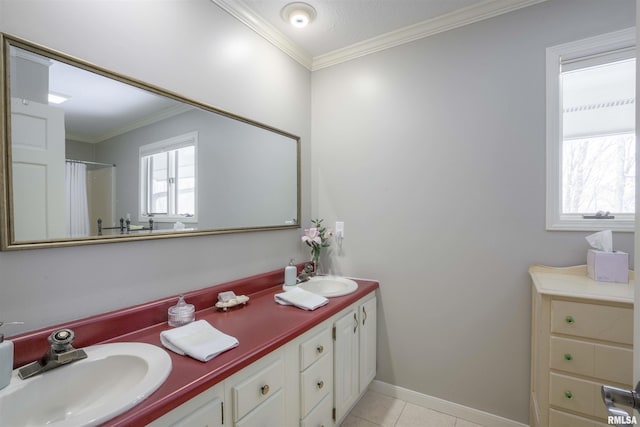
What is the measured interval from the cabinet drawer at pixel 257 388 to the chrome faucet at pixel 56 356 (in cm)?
54

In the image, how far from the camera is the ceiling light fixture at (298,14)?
178 centimetres

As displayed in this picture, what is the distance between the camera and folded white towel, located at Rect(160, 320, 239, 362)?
1.04m

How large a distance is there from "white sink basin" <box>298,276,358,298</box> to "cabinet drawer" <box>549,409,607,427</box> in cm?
114

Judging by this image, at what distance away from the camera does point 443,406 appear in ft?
6.47

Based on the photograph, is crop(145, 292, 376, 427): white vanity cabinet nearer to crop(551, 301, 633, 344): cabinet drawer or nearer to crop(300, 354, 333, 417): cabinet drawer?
crop(300, 354, 333, 417): cabinet drawer

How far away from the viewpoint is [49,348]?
39.3 inches

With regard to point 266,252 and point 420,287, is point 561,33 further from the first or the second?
point 266,252

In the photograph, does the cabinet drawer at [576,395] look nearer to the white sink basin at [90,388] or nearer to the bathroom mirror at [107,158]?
the white sink basin at [90,388]

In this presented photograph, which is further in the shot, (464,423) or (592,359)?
(464,423)

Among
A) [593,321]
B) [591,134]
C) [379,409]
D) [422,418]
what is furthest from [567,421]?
[591,134]

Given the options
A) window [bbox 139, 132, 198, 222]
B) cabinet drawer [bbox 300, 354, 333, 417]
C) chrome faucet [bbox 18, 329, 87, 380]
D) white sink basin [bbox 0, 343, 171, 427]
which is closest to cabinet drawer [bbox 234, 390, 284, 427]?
cabinet drawer [bbox 300, 354, 333, 417]

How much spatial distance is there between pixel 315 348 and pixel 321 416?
387mm

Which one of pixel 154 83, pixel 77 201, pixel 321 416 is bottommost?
pixel 321 416

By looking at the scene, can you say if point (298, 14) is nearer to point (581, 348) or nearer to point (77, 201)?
point (77, 201)
